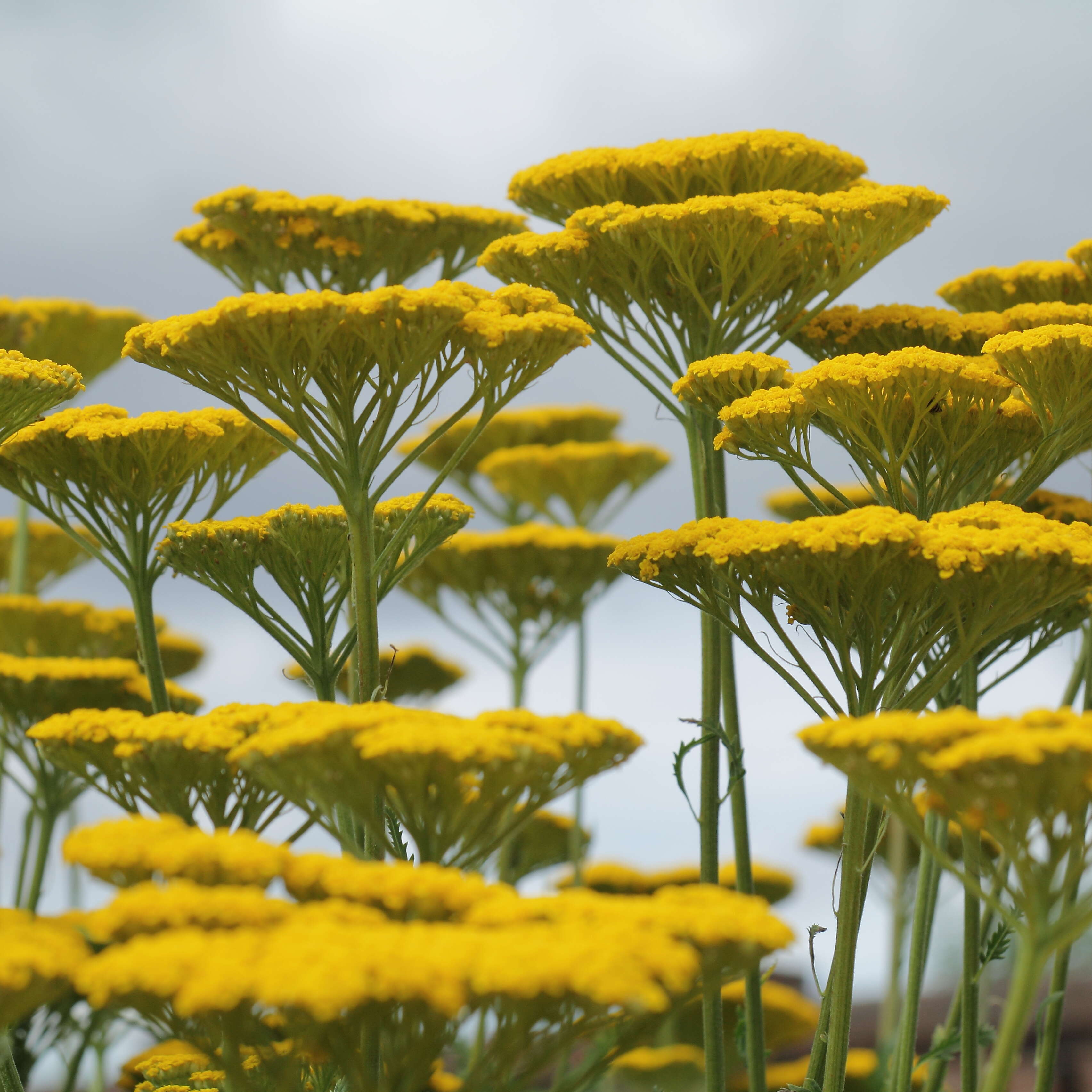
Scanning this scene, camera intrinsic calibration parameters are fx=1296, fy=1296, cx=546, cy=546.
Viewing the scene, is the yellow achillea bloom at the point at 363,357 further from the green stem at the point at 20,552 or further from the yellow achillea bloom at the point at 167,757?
the green stem at the point at 20,552

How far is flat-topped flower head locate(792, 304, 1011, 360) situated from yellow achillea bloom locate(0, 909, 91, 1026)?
4983 millimetres

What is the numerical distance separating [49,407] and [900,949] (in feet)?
21.3

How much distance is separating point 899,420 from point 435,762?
3.10 metres

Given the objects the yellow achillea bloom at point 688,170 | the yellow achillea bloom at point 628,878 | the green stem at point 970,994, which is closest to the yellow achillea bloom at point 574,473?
the yellow achillea bloom at point 628,878

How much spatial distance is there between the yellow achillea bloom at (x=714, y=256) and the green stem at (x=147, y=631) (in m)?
2.35

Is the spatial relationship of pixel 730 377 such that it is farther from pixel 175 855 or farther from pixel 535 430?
pixel 535 430

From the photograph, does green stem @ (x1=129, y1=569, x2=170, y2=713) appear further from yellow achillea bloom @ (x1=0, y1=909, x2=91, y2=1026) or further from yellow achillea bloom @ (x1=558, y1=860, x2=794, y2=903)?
yellow achillea bloom @ (x1=558, y1=860, x2=794, y2=903)

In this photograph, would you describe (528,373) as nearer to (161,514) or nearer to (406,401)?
(406,401)

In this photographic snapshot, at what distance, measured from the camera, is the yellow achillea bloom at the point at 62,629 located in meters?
9.41

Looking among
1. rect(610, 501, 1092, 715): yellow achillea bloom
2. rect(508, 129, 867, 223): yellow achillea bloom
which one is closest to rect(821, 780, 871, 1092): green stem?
rect(610, 501, 1092, 715): yellow achillea bloom

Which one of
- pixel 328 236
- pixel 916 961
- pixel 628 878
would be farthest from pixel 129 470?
pixel 628 878

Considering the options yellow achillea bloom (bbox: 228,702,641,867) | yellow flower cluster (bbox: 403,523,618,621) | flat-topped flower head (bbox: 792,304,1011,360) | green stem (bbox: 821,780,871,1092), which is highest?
flat-topped flower head (bbox: 792,304,1011,360)

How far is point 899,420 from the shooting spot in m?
5.82

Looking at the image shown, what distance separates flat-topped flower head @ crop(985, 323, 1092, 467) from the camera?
5.65 m
